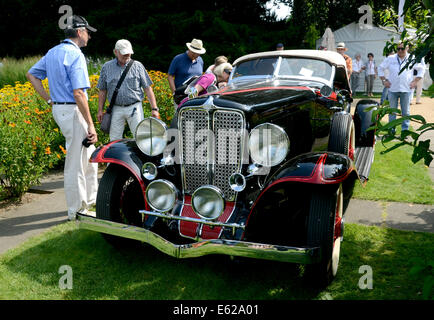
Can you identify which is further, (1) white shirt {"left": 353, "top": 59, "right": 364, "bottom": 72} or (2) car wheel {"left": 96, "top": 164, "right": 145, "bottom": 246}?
(1) white shirt {"left": 353, "top": 59, "right": 364, "bottom": 72}

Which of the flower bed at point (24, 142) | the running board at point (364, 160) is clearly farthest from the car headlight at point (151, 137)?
the running board at point (364, 160)

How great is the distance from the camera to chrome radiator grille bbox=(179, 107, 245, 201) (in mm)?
3119

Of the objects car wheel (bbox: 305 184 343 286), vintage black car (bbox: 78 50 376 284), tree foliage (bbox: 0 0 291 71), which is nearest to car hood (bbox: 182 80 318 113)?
vintage black car (bbox: 78 50 376 284)

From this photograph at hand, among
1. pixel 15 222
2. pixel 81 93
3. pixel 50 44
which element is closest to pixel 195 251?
pixel 81 93

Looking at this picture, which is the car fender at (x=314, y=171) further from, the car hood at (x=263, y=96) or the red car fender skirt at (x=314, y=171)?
the car hood at (x=263, y=96)

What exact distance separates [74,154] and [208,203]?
6.53 ft

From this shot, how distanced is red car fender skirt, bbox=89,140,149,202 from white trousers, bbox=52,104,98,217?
80 cm

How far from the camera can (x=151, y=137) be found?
11.0 feet

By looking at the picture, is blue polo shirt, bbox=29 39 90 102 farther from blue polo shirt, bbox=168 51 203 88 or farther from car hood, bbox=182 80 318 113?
blue polo shirt, bbox=168 51 203 88

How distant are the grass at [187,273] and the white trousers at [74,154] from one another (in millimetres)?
509

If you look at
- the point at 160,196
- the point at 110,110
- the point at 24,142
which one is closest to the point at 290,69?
the point at 110,110

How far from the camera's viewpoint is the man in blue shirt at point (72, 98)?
399 cm

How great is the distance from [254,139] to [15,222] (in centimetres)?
295

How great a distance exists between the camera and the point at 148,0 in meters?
17.5
